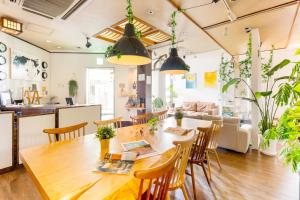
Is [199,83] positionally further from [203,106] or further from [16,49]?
[16,49]

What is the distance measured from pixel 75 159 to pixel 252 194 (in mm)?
2277

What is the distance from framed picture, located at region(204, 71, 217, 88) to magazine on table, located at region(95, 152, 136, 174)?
7.22 meters

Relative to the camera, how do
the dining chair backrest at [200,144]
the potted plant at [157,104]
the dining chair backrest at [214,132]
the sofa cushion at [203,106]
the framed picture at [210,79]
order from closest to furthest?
1. the dining chair backrest at [200,144]
2. the dining chair backrest at [214,132]
3. the potted plant at [157,104]
4. the sofa cushion at [203,106]
5. the framed picture at [210,79]

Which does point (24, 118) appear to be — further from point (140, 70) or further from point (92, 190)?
point (140, 70)

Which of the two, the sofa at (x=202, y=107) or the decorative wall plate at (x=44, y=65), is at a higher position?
the decorative wall plate at (x=44, y=65)

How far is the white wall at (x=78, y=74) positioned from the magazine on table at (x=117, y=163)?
5.39m

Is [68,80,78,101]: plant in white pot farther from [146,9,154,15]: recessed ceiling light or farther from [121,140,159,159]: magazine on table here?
[121,140,159,159]: magazine on table

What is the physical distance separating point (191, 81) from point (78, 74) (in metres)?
5.46

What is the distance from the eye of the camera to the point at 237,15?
10.7ft

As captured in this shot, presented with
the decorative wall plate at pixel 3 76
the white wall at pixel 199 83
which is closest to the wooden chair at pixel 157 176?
the decorative wall plate at pixel 3 76

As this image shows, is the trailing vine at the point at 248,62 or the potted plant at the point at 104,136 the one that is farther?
the trailing vine at the point at 248,62

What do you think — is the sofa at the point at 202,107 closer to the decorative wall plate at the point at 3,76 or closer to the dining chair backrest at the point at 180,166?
the dining chair backrest at the point at 180,166

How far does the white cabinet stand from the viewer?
2.66m

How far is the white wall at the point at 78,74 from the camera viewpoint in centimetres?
618
